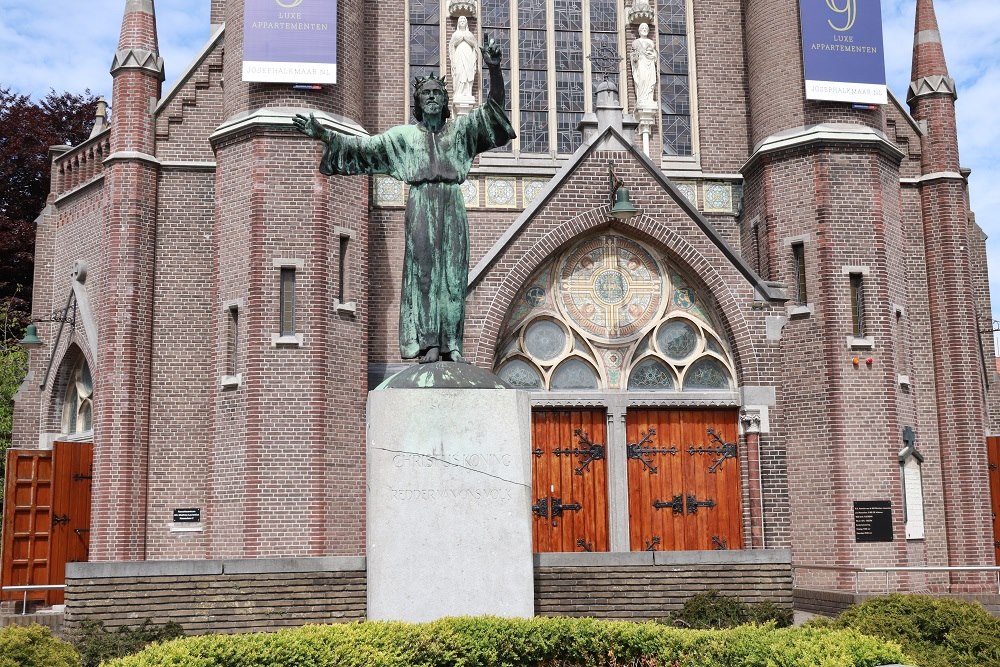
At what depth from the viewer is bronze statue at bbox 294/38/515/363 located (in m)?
10.1

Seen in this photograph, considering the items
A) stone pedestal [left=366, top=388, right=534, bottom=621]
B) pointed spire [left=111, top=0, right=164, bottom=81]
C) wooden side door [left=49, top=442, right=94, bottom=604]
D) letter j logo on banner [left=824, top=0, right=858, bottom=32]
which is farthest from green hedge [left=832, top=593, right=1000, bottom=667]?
pointed spire [left=111, top=0, right=164, bottom=81]

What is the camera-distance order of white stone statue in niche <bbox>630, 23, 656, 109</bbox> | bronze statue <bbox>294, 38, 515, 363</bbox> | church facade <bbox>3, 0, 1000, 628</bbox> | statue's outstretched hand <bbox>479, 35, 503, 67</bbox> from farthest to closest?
1. white stone statue in niche <bbox>630, 23, 656, 109</bbox>
2. church facade <bbox>3, 0, 1000, 628</bbox>
3. bronze statue <bbox>294, 38, 515, 363</bbox>
4. statue's outstretched hand <bbox>479, 35, 503, 67</bbox>

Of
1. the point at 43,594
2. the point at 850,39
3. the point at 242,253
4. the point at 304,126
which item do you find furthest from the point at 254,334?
the point at 850,39

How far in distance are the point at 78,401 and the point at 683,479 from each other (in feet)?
38.3

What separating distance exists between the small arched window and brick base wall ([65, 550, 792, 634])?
36.5 ft

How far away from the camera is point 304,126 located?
10070 mm

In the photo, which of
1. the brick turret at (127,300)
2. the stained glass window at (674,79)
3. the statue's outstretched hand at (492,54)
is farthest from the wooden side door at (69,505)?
the statue's outstretched hand at (492,54)

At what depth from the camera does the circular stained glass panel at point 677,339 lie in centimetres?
2039

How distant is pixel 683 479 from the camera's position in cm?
1997

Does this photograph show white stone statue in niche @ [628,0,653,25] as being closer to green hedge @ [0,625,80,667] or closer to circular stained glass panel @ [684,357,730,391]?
circular stained glass panel @ [684,357,730,391]

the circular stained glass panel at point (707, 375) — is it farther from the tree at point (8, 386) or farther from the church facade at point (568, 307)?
the tree at point (8, 386)

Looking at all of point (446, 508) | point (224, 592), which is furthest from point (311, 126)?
point (224, 592)

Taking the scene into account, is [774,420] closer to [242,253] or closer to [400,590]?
[242,253]

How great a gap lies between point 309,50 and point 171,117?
2.89 meters
